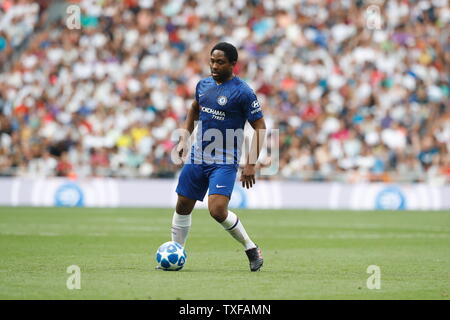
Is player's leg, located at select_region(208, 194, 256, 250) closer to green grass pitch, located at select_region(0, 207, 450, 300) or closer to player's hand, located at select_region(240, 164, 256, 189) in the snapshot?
player's hand, located at select_region(240, 164, 256, 189)

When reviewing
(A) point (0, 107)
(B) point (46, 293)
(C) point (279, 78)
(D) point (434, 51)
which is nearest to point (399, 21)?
(D) point (434, 51)

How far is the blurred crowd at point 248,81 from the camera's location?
27000 millimetres

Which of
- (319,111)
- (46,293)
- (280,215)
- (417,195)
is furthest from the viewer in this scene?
(319,111)

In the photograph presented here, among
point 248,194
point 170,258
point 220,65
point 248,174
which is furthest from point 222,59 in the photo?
point 248,194

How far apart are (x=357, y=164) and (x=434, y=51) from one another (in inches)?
215

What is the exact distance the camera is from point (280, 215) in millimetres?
23609

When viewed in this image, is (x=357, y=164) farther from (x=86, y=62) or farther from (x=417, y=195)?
(x=86, y=62)

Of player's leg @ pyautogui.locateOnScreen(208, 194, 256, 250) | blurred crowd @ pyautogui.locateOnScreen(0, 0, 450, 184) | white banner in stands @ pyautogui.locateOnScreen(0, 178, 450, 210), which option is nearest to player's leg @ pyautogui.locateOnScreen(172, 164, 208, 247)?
player's leg @ pyautogui.locateOnScreen(208, 194, 256, 250)

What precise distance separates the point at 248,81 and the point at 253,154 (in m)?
18.7

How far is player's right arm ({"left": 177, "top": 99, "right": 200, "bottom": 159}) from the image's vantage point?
1110 cm

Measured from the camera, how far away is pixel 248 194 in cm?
2662

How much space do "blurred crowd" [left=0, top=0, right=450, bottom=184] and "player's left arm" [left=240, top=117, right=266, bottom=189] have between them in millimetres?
15984

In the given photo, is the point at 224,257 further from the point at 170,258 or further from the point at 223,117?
the point at 223,117
